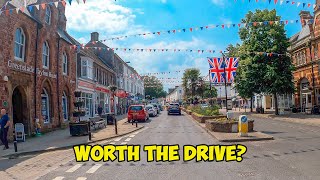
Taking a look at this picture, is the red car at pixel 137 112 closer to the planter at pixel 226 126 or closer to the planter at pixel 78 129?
the planter at pixel 78 129

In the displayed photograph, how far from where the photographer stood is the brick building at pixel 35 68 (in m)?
16.5

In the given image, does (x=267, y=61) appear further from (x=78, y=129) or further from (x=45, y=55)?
(x=78, y=129)

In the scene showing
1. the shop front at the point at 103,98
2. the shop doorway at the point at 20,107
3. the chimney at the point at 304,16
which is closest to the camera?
the shop doorway at the point at 20,107

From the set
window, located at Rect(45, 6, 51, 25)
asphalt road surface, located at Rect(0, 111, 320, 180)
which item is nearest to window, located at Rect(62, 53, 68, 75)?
window, located at Rect(45, 6, 51, 25)

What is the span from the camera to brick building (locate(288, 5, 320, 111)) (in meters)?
37.3

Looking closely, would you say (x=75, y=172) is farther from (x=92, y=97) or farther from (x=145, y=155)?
(x=92, y=97)

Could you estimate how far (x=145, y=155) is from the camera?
417 inches

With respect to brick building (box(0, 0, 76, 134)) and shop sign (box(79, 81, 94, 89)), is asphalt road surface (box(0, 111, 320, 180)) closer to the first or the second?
brick building (box(0, 0, 76, 134))

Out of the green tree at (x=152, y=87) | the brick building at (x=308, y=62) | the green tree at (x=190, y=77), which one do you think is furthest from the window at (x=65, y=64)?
the green tree at (x=152, y=87)

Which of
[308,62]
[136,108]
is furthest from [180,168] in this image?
[308,62]

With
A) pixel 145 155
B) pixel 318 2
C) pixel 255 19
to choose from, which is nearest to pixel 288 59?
pixel 255 19

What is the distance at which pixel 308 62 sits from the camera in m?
39.0

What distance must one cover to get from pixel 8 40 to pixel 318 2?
36.0 meters

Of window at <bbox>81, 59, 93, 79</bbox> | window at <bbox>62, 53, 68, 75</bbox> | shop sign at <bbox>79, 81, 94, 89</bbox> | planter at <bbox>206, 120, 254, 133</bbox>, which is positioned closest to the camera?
planter at <bbox>206, 120, 254, 133</bbox>
